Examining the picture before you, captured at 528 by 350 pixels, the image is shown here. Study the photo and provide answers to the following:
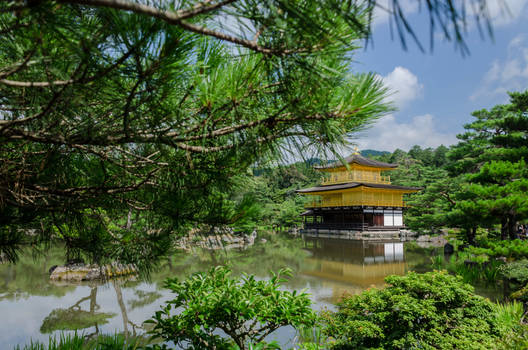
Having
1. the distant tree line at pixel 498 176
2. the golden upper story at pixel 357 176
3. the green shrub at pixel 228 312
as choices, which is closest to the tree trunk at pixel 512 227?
the distant tree line at pixel 498 176

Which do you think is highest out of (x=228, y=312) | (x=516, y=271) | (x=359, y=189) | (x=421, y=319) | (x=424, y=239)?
(x=359, y=189)

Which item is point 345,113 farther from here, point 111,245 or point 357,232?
point 357,232

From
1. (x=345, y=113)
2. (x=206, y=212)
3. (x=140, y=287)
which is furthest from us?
(x=140, y=287)

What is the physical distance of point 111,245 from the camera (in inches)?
67.4

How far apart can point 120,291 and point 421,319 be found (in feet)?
14.2

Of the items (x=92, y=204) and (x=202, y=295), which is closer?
(x=92, y=204)

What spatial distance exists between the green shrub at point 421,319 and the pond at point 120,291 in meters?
0.40

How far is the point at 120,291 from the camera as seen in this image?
488 cm

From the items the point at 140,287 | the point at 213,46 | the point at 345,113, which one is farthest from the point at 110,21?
the point at 140,287

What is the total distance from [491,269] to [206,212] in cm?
614

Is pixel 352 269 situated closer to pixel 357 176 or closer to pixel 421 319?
pixel 421 319

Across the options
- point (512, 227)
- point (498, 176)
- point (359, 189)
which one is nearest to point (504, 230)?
point (512, 227)

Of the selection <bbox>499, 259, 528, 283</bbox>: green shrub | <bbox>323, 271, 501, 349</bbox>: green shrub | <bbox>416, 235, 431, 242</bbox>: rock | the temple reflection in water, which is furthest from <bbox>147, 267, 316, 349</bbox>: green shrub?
<bbox>416, 235, 431, 242</bbox>: rock

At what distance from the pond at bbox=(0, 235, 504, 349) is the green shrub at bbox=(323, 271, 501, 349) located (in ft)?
1.32
